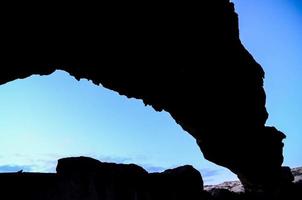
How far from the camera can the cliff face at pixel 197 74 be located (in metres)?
8.04

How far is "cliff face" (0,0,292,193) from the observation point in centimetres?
804

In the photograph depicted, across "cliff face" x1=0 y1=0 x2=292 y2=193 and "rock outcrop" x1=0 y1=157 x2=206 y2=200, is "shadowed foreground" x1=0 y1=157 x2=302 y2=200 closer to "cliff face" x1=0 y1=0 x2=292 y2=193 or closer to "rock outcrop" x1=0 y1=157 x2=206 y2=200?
"rock outcrop" x1=0 y1=157 x2=206 y2=200

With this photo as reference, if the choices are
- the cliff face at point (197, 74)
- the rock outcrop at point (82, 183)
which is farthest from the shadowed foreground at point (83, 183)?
the cliff face at point (197, 74)

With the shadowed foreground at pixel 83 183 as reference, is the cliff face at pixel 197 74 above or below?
above

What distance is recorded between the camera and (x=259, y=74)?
11.7 m

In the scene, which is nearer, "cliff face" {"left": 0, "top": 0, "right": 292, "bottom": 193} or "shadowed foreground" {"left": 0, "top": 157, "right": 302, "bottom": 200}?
"shadowed foreground" {"left": 0, "top": 157, "right": 302, "bottom": 200}

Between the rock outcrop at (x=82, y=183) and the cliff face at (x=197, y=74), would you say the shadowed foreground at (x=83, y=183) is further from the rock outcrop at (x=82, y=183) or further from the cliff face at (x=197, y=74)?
the cliff face at (x=197, y=74)

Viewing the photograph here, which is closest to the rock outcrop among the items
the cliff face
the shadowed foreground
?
the shadowed foreground

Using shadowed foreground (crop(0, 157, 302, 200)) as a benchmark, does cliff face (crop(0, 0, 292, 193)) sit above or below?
→ above

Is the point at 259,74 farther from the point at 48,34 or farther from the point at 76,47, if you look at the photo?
the point at 48,34

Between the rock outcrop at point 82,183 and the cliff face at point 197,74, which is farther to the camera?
the cliff face at point 197,74

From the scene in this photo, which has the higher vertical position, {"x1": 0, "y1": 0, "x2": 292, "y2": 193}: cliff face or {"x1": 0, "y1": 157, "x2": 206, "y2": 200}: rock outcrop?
{"x1": 0, "y1": 0, "x2": 292, "y2": 193}: cliff face

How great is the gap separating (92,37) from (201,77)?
4253 mm

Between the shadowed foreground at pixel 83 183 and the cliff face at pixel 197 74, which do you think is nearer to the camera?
the shadowed foreground at pixel 83 183
